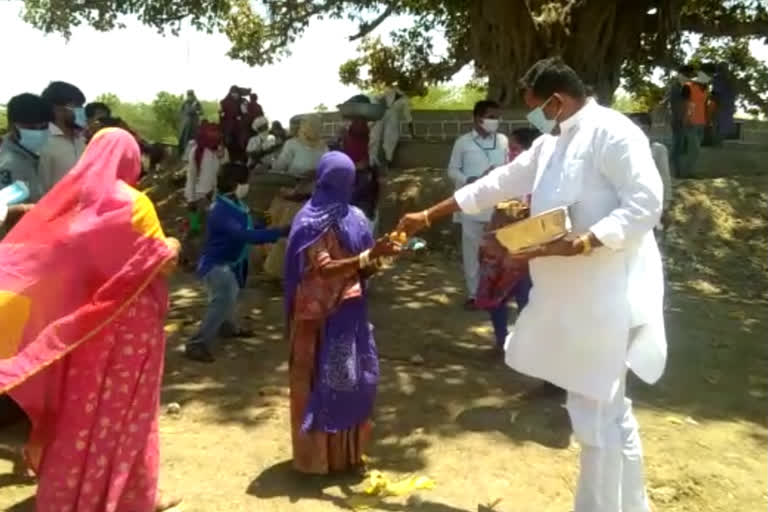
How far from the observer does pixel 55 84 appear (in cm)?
561

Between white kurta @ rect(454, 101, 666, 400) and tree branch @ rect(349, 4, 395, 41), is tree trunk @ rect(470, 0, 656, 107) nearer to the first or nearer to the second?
tree branch @ rect(349, 4, 395, 41)

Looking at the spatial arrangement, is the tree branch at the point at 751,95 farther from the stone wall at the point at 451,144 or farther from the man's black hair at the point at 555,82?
the man's black hair at the point at 555,82

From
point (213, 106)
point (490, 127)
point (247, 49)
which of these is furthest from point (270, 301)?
point (213, 106)

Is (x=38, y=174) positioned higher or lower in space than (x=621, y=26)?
lower

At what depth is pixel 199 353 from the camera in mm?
6410

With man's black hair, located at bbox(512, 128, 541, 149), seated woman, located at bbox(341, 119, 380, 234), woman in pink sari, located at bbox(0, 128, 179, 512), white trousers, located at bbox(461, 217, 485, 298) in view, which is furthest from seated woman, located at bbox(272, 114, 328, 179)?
woman in pink sari, located at bbox(0, 128, 179, 512)

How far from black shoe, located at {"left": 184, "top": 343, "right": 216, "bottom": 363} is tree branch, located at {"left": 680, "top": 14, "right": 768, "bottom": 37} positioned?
1206 centimetres

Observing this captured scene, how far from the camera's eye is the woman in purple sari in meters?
4.07

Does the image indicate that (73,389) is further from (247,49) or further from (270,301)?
(247,49)

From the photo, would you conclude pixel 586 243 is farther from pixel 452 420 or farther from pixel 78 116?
pixel 78 116

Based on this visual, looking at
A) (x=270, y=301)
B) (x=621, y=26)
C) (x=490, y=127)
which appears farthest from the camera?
(x=621, y=26)

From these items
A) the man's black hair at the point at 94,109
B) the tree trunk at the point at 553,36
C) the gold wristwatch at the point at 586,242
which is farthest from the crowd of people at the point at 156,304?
the tree trunk at the point at 553,36

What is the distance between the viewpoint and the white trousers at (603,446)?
356cm

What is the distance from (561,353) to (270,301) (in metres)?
5.07
